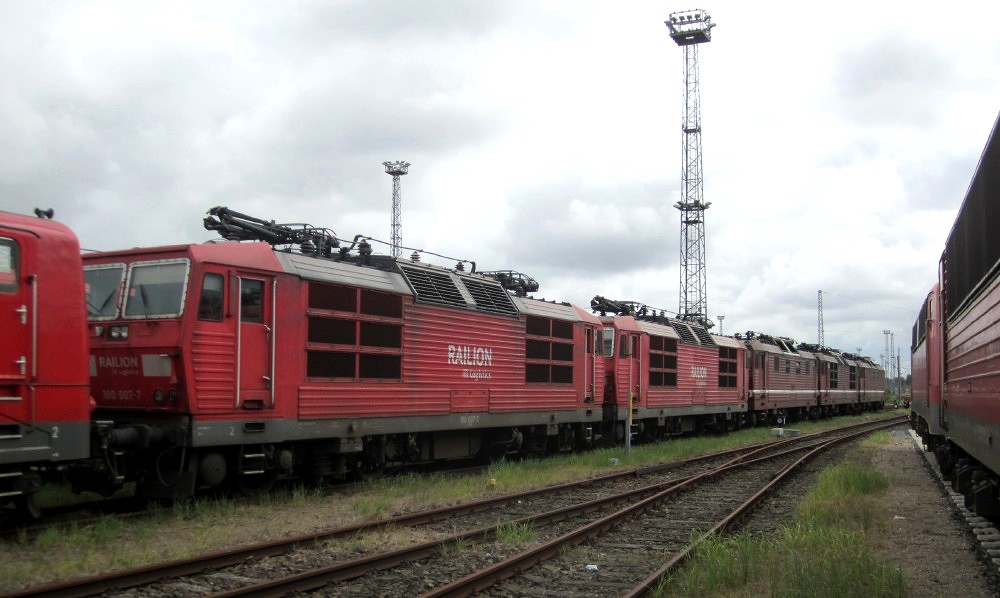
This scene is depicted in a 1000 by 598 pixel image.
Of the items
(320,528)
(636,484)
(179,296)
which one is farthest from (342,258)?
(636,484)

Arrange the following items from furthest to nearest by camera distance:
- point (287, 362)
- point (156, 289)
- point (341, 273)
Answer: point (341, 273) → point (287, 362) → point (156, 289)

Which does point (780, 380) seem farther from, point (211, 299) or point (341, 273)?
point (211, 299)

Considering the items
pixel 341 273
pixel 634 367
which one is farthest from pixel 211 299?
pixel 634 367

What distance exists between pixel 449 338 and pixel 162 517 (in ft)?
20.1

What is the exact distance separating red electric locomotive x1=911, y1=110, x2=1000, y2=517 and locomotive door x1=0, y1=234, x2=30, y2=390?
27.8 feet

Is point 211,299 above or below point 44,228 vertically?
below

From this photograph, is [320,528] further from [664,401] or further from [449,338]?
[664,401]

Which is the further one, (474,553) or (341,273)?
(341,273)

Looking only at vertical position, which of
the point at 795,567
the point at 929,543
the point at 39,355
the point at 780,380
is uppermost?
the point at 39,355

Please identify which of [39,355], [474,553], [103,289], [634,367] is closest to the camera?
[39,355]

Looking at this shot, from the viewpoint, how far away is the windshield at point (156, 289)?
33.4ft

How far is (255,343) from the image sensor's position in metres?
10.9

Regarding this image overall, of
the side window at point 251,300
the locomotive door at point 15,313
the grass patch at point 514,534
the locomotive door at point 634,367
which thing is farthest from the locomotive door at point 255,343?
the locomotive door at point 634,367

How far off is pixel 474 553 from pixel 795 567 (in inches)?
125
